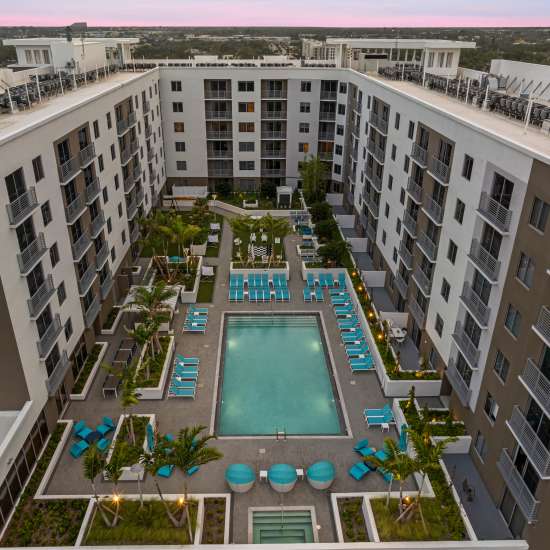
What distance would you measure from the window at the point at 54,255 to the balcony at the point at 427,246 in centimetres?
2199

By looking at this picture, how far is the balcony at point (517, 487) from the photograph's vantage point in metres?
19.1

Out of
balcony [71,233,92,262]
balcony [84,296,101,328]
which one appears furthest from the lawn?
balcony [71,233,92,262]

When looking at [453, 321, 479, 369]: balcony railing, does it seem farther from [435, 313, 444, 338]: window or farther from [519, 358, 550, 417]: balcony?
[519, 358, 550, 417]: balcony

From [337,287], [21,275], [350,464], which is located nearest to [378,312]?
[337,287]

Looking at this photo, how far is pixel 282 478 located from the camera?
23297mm

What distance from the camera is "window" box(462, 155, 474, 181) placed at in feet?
83.7

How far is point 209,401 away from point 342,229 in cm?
2951

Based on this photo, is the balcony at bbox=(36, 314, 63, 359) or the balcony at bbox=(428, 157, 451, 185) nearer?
the balcony at bbox=(36, 314, 63, 359)

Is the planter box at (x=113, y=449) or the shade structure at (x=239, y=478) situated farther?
the planter box at (x=113, y=449)

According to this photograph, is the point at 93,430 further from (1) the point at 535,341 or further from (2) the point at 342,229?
(2) the point at 342,229

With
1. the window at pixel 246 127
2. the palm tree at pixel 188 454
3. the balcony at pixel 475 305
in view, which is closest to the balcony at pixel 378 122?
the window at pixel 246 127

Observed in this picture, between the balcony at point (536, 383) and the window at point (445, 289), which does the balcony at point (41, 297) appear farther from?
the balcony at point (536, 383)

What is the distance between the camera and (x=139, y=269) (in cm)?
4462

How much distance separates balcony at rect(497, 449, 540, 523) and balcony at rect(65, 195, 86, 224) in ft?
85.0
